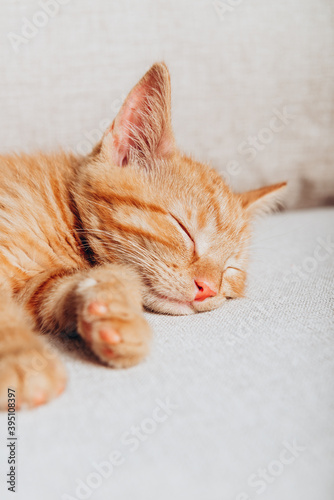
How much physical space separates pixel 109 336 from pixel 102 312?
5 cm

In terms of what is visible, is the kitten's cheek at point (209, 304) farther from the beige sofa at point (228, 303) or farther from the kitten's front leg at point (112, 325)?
the kitten's front leg at point (112, 325)

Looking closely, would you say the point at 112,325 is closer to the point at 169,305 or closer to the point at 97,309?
the point at 97,309

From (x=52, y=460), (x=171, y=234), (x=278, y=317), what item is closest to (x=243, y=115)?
(x=171, y=234)

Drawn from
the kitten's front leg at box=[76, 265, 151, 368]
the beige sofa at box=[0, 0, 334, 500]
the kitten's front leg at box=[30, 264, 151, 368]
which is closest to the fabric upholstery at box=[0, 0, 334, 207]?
the beige sofa at box=[0, 0, 334, 500]

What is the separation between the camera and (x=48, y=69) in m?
1.55

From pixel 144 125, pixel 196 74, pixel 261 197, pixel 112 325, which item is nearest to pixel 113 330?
pixel 112 325

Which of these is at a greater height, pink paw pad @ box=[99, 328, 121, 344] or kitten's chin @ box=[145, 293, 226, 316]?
pink paw pad @ box=[99, 328, 121, 344]

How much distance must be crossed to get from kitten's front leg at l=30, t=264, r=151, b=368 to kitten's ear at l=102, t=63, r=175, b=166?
330mm

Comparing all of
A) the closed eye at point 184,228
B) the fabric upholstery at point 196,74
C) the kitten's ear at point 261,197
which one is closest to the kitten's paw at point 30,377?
the closed eye at point 184,228

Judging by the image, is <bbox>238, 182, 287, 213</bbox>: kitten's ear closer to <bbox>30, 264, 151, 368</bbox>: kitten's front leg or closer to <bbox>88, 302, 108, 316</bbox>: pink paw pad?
<bbox>30, 264, 151, 368</bbox>: kitten's front leg

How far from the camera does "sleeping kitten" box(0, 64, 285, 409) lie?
965 mm

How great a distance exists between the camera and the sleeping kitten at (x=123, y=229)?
965 millimetres

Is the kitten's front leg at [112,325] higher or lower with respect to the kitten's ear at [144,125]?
lower

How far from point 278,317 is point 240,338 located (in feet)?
0.47
